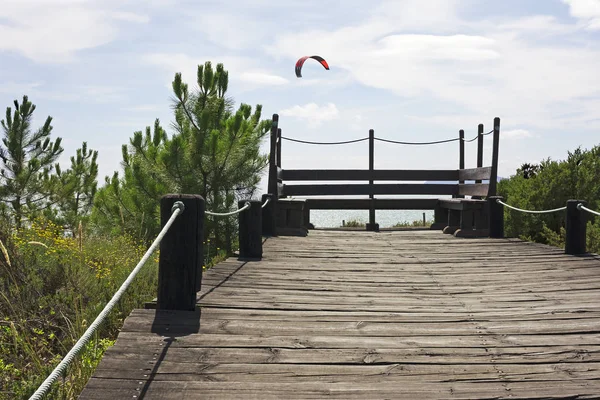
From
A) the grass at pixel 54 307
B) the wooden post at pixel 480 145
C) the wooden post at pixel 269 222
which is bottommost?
the grass at pixel 54 307

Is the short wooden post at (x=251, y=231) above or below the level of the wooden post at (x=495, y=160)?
below

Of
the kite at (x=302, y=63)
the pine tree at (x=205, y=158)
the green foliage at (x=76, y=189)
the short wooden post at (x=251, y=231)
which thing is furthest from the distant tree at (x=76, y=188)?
the short wooden post at (x=251, y=231)

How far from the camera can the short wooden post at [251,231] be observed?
6.55m

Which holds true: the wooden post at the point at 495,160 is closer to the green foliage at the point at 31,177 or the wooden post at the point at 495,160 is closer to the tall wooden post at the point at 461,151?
the tall wooden post at the point at 461,151

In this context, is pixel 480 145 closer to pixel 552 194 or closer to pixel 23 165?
pixel 552 194

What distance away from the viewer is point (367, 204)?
1200 cm

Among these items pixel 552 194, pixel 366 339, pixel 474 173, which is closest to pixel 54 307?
pixel 366 339

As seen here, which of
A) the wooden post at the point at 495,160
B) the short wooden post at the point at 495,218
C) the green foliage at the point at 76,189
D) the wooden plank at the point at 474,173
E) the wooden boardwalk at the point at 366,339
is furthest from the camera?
the green foliage at the point at 76,189

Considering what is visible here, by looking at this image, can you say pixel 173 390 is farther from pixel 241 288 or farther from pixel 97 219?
pixel 97 219

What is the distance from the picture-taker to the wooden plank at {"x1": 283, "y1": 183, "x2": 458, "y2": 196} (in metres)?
11.8

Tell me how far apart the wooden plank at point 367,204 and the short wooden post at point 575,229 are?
4767 millimetres

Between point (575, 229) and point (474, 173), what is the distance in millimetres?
3888

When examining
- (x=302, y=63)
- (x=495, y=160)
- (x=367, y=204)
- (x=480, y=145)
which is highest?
(x=302, y=63)

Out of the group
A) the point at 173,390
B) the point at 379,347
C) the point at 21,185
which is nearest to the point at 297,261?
the point at 379,347
